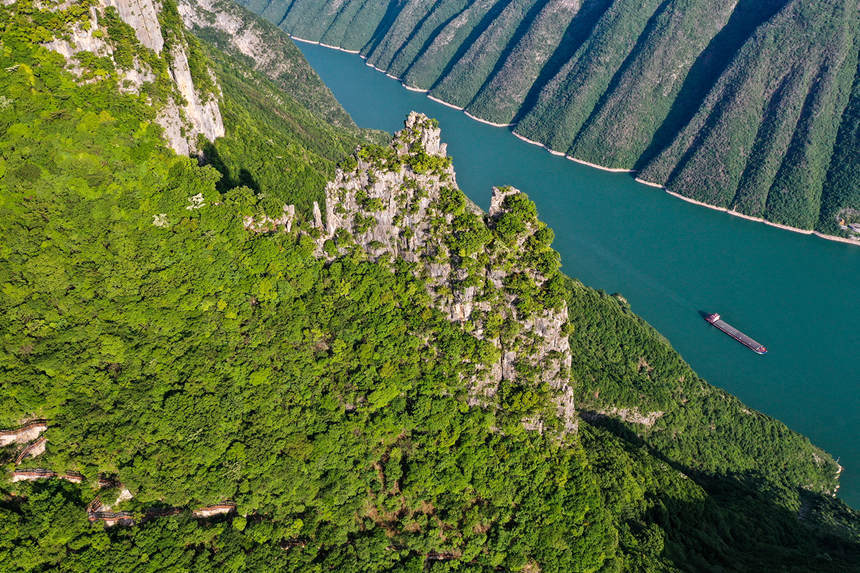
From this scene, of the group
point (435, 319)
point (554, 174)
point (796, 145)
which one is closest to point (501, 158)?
point (554, 174)

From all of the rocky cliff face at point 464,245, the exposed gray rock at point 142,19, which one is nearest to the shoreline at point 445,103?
the exposed gray rock at point 142,19

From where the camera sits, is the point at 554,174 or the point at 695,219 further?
the point at 554,174

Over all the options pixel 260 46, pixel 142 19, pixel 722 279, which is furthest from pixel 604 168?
pixel 142 19

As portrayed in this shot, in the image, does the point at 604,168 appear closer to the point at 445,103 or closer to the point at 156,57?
the point at 445,103

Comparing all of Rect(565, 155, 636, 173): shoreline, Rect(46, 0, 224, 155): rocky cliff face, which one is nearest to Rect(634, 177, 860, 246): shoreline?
Rect(565, 155, 636, 173): shoreline

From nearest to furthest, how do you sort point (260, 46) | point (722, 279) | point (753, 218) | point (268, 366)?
point (268, 366) < point (722, 279) < point (260, 46) < point (753, 218)

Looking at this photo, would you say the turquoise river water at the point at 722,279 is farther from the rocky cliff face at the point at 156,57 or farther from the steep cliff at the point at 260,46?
the rocky cliff face at the point at 156,57

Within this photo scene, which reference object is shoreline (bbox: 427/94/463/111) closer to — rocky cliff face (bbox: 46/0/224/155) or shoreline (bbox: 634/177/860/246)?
shoreline (bbox: 634/177/860/246)

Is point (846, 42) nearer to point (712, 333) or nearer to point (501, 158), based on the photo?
point (501, 158)
